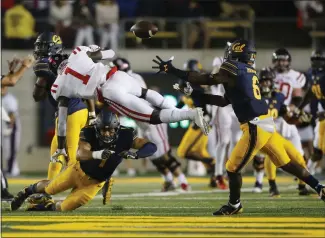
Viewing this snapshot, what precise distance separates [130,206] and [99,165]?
1.26 meters

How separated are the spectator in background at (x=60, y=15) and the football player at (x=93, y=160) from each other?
9.11 metres

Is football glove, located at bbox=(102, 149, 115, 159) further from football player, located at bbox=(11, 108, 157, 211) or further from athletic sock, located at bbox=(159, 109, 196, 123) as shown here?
athletic sock, located at bbox=(159, 109, 196, 123)

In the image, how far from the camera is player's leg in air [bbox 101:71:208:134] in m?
9.20

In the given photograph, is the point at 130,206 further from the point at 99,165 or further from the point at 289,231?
the point at 289,231

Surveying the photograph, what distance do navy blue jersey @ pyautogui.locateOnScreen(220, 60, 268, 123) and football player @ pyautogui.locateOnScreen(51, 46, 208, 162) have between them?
0.38m

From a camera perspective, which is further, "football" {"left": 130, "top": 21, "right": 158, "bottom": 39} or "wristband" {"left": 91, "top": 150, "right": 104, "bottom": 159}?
"football" {"left": 130, "top": 21, "right": 158, "bottom": 39}

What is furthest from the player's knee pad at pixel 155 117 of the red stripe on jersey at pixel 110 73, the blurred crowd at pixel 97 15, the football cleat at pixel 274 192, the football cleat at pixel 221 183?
the blurred crowd at pixel 97 15

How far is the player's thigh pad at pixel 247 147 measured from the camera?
351 inches

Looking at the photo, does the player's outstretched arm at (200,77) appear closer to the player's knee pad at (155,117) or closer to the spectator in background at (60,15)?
the player's knee pad at (155,117)

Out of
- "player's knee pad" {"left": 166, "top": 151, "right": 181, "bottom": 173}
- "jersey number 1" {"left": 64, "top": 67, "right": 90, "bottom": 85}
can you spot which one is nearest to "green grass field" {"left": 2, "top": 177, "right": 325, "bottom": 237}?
"player's knee pad" {"left": 166, "top": 151, "right": 181, "bottom": 173}

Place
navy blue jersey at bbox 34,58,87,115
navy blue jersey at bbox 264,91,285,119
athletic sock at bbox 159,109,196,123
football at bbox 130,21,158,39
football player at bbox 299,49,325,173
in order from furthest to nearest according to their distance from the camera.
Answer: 1. football player at bbox 299,49,325,173
2. navy blue jersey at bbox 264,91,285,119
3. navy blue jersey at bbox 34,58,87,115
4. football at bbox 130,21,158,39
5. athletic sock at bbox 159,109,196,123

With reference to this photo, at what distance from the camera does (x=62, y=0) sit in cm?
1828

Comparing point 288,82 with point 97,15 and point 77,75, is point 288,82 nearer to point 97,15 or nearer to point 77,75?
point 77,75

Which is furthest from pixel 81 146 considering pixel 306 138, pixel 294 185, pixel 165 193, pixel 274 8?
pixel 274 8
